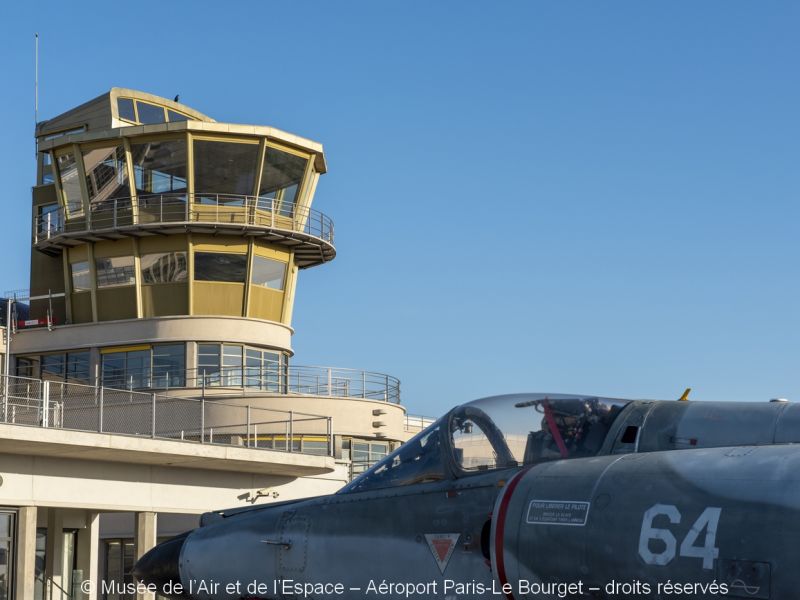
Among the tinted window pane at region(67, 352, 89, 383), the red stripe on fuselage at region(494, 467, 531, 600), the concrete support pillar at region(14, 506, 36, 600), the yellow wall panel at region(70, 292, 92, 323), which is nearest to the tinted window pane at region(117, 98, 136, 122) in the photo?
the yellow wall panel at region(70, 292, 92, 323)

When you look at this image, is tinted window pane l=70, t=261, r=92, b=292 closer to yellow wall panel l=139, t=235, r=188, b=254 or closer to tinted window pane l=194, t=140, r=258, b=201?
yellow wall panel l=139, t=235, r=188, b=254

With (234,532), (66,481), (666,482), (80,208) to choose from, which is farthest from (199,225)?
(666,482)

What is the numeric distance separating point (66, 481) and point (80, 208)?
842 inches

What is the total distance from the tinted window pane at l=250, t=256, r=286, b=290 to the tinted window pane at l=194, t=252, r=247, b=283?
1.66ft

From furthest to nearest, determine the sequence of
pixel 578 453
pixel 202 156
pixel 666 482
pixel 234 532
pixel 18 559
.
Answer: pixel 202 156, pixel 18 559, pixel 234 532, pixel 578 453, pixel 666 482

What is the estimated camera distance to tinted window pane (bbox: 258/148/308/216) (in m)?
45.0

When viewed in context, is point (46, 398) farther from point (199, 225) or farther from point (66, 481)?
point (199, 225)

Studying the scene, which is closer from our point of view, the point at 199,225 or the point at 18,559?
the point at 18,559

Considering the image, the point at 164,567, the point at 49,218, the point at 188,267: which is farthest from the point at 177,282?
the point at 164,567

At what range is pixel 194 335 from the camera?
44.9 metres

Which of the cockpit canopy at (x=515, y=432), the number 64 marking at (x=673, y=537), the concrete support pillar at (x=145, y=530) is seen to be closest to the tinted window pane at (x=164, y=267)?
the concrete support pillar at (x=145, y=530)

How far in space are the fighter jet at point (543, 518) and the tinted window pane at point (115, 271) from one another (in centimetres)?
3465

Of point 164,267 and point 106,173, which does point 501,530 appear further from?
point 106,173

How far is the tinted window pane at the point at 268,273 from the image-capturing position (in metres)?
46.1
